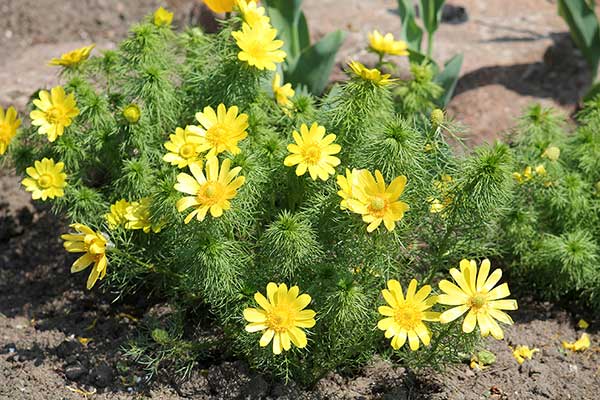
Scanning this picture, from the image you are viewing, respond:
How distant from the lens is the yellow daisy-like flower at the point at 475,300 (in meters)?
2.01

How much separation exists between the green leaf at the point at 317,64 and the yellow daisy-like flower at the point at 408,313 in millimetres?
1418

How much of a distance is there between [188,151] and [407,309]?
0.72 m

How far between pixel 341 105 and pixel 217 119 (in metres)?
0.35

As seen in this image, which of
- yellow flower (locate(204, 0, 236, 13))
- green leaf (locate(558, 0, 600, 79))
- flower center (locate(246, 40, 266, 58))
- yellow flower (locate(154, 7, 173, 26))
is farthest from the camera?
green leaf (locate(558, 0, 600, 79))

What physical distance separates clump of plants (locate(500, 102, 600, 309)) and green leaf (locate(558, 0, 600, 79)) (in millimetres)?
885

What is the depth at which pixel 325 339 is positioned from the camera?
2316 millimetres

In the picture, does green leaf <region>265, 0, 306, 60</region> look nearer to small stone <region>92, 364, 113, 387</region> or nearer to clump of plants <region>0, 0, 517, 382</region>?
clump of plants <region>0, 0, 517, 382</region>

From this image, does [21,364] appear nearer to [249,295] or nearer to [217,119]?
[249,295]

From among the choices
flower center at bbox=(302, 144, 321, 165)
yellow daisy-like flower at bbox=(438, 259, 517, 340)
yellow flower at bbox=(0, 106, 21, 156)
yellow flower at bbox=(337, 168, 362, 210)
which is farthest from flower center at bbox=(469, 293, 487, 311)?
yellow flower at bbox=(0, 106, 21, 156)

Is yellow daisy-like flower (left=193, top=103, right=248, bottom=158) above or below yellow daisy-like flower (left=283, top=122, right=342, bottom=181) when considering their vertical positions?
above

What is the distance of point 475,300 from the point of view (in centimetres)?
202

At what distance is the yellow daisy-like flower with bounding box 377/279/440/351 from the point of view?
2021 mm

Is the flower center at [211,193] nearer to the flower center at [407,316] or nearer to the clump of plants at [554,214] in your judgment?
the flower center at [407,316]

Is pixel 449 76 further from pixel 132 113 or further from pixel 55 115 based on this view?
pixel 55 115
